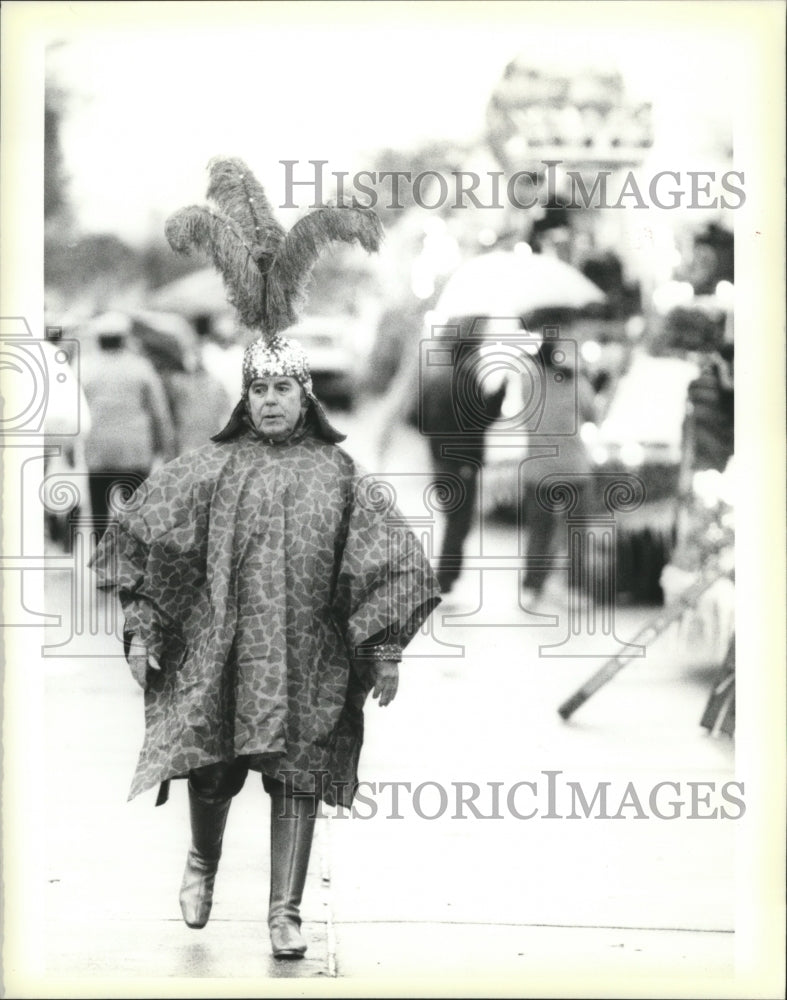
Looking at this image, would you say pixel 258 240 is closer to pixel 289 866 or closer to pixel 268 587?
pixel 268 587

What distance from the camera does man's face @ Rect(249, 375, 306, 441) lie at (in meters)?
4.98

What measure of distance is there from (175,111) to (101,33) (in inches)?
13.4

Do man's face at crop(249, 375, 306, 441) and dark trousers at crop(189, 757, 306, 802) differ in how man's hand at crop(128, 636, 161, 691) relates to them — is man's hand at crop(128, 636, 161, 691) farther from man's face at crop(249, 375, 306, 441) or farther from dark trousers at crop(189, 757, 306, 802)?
man's face at crop(249, 375, 306, 441)

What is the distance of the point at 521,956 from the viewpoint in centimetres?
524

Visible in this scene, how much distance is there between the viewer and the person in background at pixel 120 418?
523 centimetres

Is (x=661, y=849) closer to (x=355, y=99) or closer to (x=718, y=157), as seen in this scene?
(x=718, y=157)

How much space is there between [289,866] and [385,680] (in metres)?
0.64

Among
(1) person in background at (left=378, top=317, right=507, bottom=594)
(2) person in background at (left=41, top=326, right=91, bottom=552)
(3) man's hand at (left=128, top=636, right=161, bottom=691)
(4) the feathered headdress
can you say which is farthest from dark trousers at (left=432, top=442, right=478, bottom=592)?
(2) person in background at (left=41, top=326, right=91, bottom=552)

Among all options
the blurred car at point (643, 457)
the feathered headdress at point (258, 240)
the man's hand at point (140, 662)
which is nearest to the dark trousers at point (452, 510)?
the blurred car at point (643, 457)

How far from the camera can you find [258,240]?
5.03m

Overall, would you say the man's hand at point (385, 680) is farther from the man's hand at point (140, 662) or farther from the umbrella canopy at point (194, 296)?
the umbrella canopy at point (194, 296)

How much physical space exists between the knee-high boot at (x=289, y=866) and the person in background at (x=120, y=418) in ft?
3.44

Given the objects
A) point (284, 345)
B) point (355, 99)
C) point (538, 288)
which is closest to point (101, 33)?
point (355, 99)

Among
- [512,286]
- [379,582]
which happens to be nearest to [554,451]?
[512,286]
